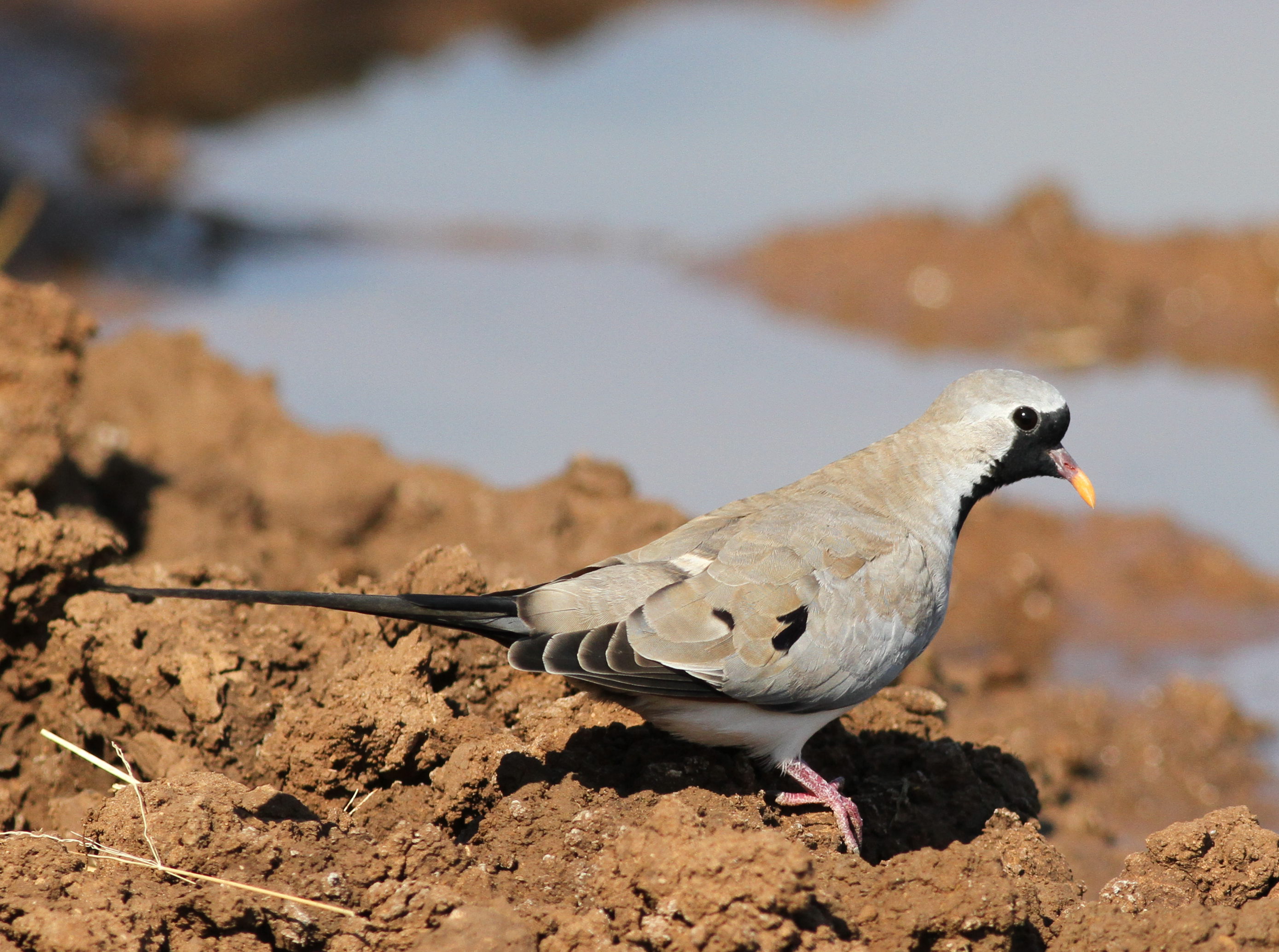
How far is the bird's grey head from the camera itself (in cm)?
481

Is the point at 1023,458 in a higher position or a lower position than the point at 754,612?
higher

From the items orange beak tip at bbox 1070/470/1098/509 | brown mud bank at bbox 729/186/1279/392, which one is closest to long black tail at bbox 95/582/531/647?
orange beak tip at bbox 1070/470/1098/509

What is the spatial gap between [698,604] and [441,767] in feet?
2.86

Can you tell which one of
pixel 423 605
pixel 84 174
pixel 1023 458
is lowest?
pixel 423 605

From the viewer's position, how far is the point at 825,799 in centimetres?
436

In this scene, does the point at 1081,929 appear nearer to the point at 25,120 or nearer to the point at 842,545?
the point at 842,545

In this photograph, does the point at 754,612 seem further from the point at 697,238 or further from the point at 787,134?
the point at 787,134

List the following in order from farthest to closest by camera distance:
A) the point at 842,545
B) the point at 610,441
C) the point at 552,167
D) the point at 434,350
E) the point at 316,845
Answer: the point at 552,167 → the point at 434,350 → the point at 610,441 → the point at 842,545 → the point at 316,845

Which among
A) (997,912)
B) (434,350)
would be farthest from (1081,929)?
(434,350)

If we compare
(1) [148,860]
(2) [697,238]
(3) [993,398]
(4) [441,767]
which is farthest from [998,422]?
(2) [697,238]

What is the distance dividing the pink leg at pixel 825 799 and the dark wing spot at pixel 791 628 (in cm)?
44

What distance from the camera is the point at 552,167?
15.7 metres

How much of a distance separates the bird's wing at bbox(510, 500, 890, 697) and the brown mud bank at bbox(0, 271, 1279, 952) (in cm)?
34

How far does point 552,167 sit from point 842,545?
39.0 feet
